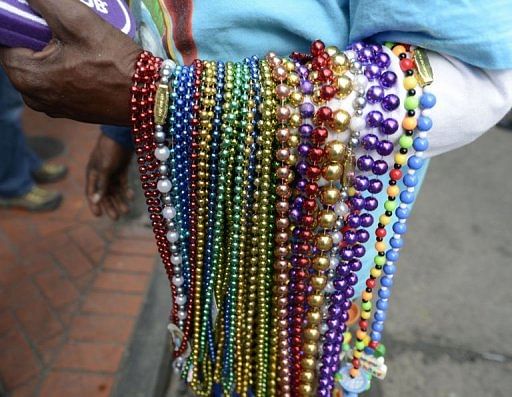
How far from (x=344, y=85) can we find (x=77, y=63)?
1.09ft

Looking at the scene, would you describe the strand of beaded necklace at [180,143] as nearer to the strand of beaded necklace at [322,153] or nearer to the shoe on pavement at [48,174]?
the strand of beaded necklace at [322,153]

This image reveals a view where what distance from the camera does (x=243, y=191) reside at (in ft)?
2.40

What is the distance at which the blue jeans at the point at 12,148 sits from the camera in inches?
94.4

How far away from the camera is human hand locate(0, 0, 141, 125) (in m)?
0.62

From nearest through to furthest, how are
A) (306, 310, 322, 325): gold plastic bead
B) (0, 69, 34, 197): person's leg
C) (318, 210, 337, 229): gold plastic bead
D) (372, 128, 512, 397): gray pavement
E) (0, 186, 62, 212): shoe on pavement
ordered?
(318, 210, 337, 229): gold plastic bead → (306, 310, 322, 325): gold plastic bead → (372, 128, 512, 397): gray pavement → (0, 69, 34, 197): person's leg → (0, 186, 62, 212): shoe on pavement

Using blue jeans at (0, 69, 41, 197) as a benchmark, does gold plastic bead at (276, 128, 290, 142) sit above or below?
above

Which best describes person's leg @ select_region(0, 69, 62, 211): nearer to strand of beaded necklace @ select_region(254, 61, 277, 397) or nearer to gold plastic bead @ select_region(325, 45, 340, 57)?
strand of beaded necklace @ select_region(254, 61, 277, 397)

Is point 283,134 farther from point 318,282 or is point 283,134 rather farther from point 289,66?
point 318,282

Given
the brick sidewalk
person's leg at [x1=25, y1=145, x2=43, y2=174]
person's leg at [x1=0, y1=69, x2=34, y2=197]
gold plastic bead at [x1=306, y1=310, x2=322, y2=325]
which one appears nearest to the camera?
gold plastic bead at [x1=306, y1=310, x2=322, y2=325]

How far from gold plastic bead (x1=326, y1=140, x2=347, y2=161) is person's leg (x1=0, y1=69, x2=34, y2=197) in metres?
2.14

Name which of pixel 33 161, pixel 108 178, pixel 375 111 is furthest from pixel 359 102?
pixel 33 161

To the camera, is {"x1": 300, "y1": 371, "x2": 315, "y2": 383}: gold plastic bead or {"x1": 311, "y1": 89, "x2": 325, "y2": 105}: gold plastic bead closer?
{"x1": 311, "y1": 89, "x2": 325, "y2": 105}: gold plastic bead

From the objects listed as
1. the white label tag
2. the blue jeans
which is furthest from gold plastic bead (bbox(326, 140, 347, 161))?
the blue jeans

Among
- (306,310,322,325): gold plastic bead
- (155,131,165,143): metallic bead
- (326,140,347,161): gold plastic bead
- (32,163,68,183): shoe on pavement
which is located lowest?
(32,163,68,183): shoe on pavement
